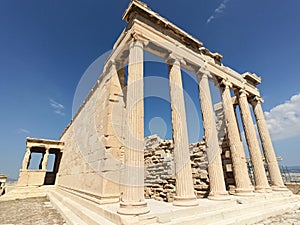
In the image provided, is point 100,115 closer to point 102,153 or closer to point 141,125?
point 102,153

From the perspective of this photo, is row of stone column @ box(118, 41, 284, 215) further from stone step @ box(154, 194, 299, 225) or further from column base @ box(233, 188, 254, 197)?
stone step @ box(154, 194, 299, 225)

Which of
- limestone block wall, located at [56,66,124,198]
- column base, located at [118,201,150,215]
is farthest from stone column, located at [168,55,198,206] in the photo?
limestone block wall, located at [56,66,124,198]

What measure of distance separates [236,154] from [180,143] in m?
4.02

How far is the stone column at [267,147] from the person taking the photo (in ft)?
34.0

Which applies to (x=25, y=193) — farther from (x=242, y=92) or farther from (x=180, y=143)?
(x=242, y=92)

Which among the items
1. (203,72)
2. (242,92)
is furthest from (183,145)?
(242,92)

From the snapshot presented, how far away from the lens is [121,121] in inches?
290

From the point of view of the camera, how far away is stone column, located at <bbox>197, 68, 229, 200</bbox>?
7180mm

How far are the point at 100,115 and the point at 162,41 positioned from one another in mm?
Answer: 4379

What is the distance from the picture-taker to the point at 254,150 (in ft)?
32.9

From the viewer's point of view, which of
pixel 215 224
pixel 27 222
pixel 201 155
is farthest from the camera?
pixel 201 155

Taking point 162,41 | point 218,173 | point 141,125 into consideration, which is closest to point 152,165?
point 218,173

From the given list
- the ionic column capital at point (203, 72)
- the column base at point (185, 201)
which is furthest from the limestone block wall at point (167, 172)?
the ionic column capital at point (203, 72)

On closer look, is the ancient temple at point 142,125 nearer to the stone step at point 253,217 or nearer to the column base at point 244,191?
the column base at point 244,191
